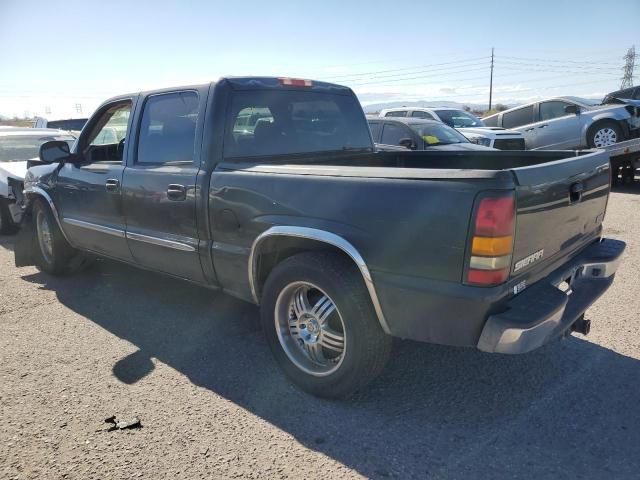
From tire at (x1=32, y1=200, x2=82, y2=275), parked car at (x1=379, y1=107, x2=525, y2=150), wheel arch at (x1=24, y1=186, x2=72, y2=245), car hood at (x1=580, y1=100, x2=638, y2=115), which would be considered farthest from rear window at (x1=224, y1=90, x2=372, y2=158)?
car hood at (x1=580, y1=100, x2=638, y2=115)

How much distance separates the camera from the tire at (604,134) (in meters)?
11.2

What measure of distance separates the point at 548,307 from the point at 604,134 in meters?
10.8

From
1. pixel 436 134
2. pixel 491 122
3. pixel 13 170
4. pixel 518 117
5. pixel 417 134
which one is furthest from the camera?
pixel 491 122

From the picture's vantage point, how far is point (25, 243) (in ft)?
18.2

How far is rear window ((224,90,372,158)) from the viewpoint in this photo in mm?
3555

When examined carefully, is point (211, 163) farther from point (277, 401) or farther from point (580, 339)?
point (580, 339)

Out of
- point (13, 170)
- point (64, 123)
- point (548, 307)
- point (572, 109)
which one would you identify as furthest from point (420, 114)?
point (548, 307)

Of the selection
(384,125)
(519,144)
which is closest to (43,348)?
(384,125)

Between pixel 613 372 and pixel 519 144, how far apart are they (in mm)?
8949

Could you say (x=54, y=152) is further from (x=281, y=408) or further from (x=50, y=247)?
(x=281, y=408)

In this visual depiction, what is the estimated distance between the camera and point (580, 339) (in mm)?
3746

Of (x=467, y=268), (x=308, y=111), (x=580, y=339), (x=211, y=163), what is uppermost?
(x=308, y=111)

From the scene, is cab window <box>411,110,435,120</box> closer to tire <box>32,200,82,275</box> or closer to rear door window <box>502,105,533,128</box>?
rear door window <box>502,105,533,128</box>

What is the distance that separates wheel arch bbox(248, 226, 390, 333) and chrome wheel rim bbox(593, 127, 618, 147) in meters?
10.6
